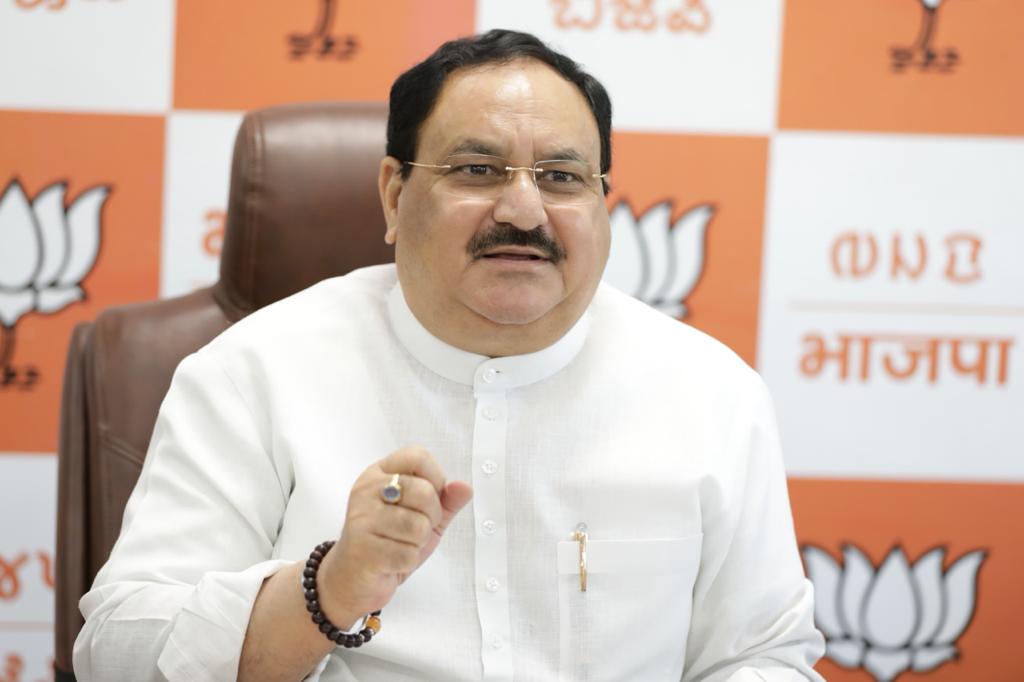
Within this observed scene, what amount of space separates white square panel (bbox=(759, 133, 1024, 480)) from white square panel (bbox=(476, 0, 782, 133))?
120 mm

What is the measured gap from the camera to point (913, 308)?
2.46m

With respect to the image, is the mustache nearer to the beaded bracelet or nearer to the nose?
the nose

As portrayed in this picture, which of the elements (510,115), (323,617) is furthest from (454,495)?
(510,115)

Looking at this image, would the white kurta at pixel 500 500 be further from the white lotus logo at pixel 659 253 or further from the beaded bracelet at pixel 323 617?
the white lotus logo at pixel 659 253

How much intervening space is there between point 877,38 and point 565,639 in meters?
1.53

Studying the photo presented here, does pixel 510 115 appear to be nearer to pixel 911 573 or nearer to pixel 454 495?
pixel 454 495

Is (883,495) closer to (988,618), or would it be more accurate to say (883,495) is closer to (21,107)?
(988,618)

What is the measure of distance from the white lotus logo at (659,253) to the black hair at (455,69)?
2.66 ft

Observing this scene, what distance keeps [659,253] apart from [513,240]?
999 mm

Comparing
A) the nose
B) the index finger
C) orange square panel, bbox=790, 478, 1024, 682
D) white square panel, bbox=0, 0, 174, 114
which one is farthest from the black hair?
orange square panel, bbox=790, 478, 1024, 682

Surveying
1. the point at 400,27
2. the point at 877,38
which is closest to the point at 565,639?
the point at 400,27

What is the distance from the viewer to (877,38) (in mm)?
2420

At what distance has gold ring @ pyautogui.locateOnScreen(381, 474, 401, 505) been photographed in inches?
46.6

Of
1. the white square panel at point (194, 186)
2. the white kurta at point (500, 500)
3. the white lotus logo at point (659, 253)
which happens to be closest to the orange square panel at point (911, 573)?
the white lotus logo at point (659, 253)
